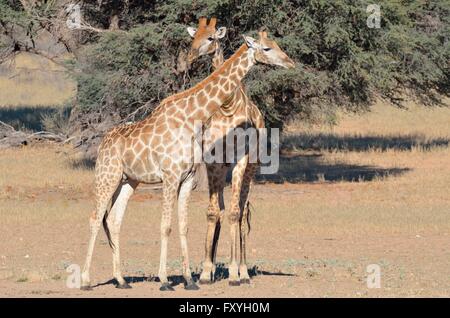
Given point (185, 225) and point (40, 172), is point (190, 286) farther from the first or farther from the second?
point (40, 172)

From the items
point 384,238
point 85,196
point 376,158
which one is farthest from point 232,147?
point 376,158

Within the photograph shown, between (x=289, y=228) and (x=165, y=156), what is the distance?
268 inches

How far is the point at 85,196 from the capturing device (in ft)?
70.6

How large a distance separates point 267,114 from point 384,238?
6.10 meters

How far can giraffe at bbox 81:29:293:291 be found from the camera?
11.2 meters

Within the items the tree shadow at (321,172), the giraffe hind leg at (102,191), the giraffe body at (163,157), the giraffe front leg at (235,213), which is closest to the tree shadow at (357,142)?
the tree shadow at (321,172)

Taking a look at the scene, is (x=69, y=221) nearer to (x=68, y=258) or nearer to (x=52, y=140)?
(x=68, y=258)

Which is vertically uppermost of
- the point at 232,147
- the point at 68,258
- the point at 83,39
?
the point at 83,39

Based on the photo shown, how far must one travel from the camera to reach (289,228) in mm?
17672

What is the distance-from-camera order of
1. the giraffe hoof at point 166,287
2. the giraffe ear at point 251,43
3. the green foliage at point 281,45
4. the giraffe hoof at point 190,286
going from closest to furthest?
the giraffe hoof at point 166,287 → the giraffe hoof at point 190,286 → the giraffe ear at point 251,43 → the green foliage at point 281,45

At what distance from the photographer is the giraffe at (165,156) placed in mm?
11164

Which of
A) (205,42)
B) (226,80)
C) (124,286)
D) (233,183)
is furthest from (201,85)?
(124,286)

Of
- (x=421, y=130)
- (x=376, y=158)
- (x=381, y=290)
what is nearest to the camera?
(x=381, y=290)

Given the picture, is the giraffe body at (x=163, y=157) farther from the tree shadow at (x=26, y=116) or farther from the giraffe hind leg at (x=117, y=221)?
the tree shadow at (x=26, y=116)
